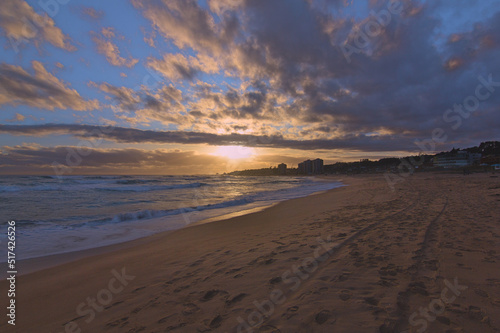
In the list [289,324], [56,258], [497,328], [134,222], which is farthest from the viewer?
[134,222]

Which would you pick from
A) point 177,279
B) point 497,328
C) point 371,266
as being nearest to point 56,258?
point 177,279

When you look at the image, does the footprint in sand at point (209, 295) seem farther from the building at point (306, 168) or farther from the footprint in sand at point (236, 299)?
the building at point (306, 168)

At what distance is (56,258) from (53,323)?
3.96m

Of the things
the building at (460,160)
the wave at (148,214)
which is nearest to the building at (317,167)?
the building at (460,160)

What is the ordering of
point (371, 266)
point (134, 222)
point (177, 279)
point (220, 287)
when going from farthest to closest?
point (134, 222)
point (177, 279)
point (371, 266)
point (220, 287)

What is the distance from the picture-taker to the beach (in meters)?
2.66

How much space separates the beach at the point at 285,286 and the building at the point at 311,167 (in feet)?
590

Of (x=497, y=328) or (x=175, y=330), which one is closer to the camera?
(x=497, y=328)

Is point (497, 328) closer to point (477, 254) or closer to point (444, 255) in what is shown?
point (444, 255)

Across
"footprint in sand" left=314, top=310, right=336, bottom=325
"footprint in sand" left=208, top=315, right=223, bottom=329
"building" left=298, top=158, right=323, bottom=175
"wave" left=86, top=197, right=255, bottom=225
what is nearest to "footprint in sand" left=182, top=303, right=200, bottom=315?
"footprint in sand" left=208, top=315, right=223, bottom=329

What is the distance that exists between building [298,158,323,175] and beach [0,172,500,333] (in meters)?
180

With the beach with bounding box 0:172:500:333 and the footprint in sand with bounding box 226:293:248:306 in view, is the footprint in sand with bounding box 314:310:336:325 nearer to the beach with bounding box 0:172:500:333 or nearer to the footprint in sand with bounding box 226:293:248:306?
the beach with bounding box 0:172:500:333

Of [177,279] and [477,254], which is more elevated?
[477,254]

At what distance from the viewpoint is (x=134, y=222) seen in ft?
35.3
